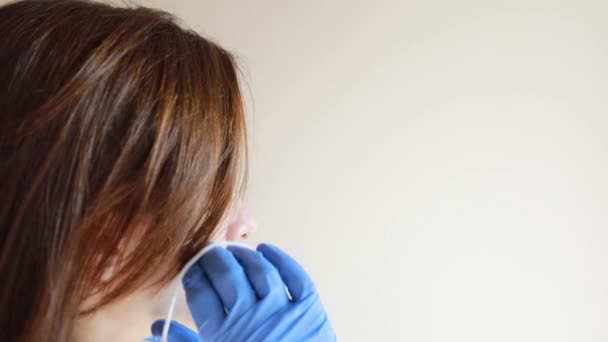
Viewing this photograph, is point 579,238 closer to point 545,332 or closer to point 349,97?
point 545,332

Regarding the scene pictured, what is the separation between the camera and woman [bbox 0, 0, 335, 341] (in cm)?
50

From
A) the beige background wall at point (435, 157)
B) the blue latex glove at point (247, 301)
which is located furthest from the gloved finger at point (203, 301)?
the beige background wall at point (435, 157)

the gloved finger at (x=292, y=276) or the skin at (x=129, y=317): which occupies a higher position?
the gloved finger at (x=292, y=276)

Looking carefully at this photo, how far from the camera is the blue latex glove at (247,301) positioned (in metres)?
0.55

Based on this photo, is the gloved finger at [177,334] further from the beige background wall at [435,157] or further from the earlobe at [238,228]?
the beige background wall at [435,157]

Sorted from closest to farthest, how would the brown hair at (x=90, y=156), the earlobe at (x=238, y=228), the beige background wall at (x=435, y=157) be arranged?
the brown hair at (x=90, y=156) < the earlobe at (x=238, y=228) < the beige background wall at (x=435, y=157)

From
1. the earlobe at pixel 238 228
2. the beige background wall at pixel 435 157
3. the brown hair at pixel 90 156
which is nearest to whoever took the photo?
the brown hair at pixel 90 156

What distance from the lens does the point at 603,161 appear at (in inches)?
32.9

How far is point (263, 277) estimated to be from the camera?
56 centimetres

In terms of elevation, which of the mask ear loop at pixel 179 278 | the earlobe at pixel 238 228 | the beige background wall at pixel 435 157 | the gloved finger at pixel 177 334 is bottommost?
the gloved finger at pixel 177 334

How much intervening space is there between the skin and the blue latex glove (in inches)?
1.4

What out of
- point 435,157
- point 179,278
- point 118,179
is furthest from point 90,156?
point 435,157

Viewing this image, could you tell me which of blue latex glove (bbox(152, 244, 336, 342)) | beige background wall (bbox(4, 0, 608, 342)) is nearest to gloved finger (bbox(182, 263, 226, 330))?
blue latex glove (bbox(152, 244, 336, 342))

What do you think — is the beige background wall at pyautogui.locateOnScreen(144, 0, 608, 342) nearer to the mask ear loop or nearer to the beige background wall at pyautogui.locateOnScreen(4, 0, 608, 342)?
the beige background wall at pyautogui.locateOnScreen(4, 0, 608, 342)
